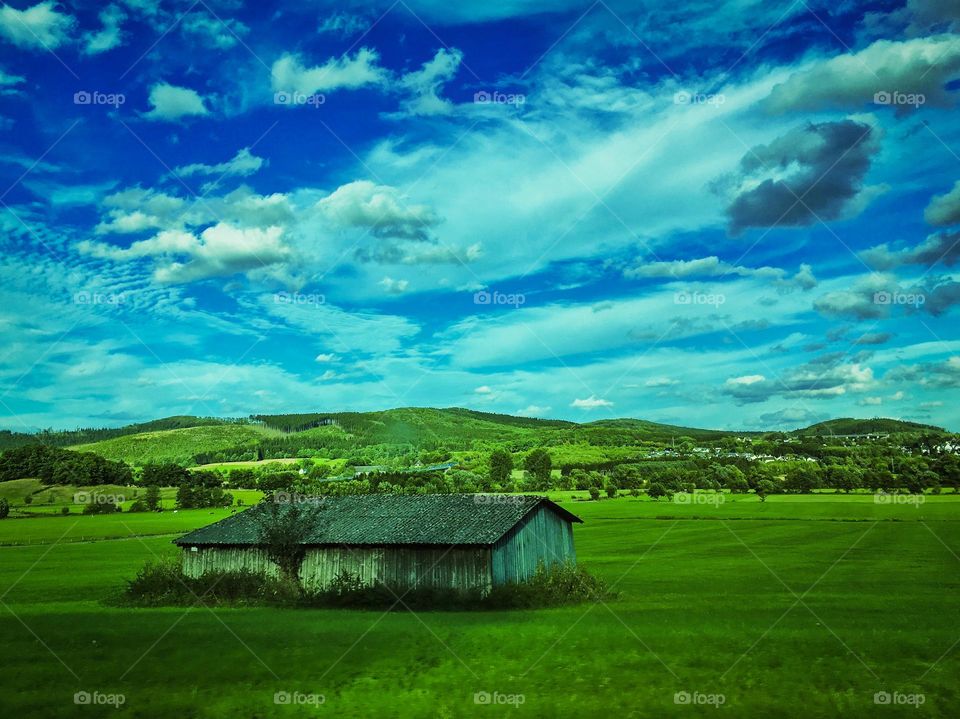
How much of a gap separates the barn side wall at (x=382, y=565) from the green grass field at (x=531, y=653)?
113 inches

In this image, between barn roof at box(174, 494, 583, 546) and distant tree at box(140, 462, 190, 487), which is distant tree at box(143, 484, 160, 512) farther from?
barn roof at box(174, 494, 583, 546)

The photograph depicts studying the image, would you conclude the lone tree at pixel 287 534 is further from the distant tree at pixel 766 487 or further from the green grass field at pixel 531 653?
the distant tree at pixel 766 487

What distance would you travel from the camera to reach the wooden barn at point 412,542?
35500 mm

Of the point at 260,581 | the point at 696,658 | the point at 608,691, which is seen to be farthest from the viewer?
the point at 260,581

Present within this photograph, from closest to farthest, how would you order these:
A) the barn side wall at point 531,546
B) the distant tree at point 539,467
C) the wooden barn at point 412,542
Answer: the wooden barn at point 412,542, the barn side wall at point 531,546, the distant tree at point 539,467

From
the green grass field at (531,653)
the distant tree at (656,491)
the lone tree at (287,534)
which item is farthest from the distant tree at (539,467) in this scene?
the lone tree at (287,534)

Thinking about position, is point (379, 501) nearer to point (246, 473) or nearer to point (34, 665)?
point (34, 665)

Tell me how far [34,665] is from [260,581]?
1748cm

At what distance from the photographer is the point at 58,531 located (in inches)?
3521

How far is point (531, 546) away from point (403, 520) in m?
7.29

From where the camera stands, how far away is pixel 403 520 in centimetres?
3947

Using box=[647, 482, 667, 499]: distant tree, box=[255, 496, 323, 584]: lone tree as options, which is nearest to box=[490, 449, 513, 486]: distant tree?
box=[647, 482, 667, 499]: distant tree

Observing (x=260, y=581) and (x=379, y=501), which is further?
(x=379, y=501)

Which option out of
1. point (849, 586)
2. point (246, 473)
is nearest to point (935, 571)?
point (849, 586)
